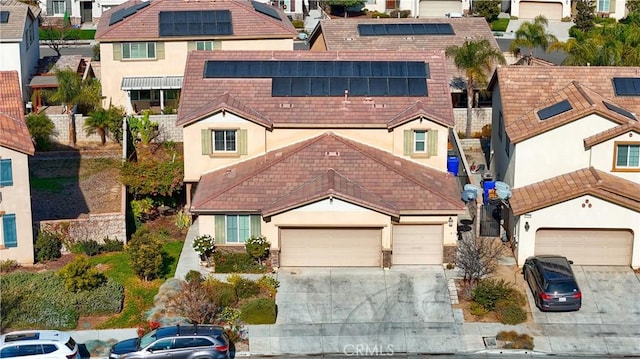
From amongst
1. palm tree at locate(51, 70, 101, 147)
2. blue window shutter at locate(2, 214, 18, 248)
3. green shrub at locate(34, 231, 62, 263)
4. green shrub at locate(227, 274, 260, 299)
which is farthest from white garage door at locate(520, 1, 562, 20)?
blue window shutter at locate(2, 214, 18, 248)

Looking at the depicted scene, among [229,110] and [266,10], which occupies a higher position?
[266,10]

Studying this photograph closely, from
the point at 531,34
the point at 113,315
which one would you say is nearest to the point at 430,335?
the point at 113,315

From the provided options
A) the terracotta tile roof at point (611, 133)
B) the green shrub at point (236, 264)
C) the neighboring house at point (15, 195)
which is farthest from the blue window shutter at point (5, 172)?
the terracotta tile roof at point (611, 133)

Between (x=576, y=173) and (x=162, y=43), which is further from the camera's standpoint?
(x=162, y=43)

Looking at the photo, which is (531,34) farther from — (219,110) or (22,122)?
(22,122)

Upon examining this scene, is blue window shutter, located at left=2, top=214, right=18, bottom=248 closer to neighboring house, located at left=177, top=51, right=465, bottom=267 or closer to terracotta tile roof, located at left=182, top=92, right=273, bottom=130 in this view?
neighboring house, located at left=177, top=51, right=465, bottom=267

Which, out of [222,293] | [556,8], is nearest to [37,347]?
[222,293]

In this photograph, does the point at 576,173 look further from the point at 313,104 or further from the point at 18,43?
the point at 18,43
